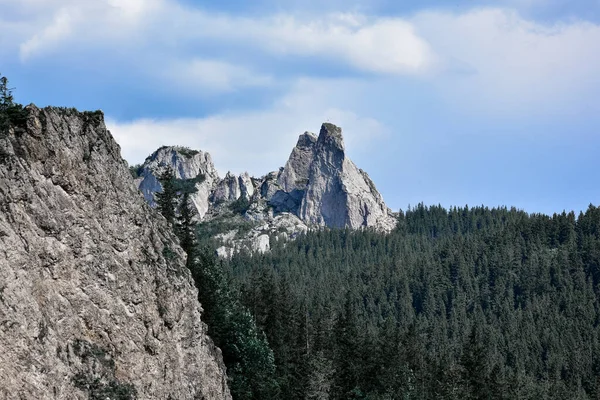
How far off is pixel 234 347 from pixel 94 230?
30.4m

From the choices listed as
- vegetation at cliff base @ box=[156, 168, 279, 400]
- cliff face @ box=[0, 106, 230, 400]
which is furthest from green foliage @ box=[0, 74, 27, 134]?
vegetation at cliff base @ box=[156, 168, 279, 400]

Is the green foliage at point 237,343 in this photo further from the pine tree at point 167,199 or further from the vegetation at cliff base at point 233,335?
the pine tree at point 167,199

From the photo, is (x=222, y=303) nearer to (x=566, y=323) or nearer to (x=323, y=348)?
(x=323, y=348)

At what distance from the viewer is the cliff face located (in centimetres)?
4381

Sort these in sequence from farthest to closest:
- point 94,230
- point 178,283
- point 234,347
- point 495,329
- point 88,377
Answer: point 495,329 → point 234,347 → point 178,283 → point 94,230 → point 88,377

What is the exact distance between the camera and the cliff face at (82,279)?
144ft

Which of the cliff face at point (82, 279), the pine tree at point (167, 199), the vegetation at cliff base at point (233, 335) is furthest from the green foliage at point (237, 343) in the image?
the cliff face at point (82, 279)

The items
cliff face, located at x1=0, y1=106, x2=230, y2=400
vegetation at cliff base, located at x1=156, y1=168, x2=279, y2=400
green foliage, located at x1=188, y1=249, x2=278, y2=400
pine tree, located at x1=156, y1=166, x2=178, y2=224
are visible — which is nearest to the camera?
cliff face, located at x1=0, y1=106, x2=230, y2=400

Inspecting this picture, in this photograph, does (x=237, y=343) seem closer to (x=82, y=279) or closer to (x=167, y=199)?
(x=167, y=199)

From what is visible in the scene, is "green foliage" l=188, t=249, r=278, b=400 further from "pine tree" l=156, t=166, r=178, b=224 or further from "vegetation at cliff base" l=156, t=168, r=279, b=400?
"pine tree" l=156, t=166, r=178, b=224

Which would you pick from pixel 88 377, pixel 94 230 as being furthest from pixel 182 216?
pixel 88 377

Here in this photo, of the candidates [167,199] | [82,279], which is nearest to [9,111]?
[82,279]

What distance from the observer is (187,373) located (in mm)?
61094

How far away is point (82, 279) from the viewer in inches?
1978
